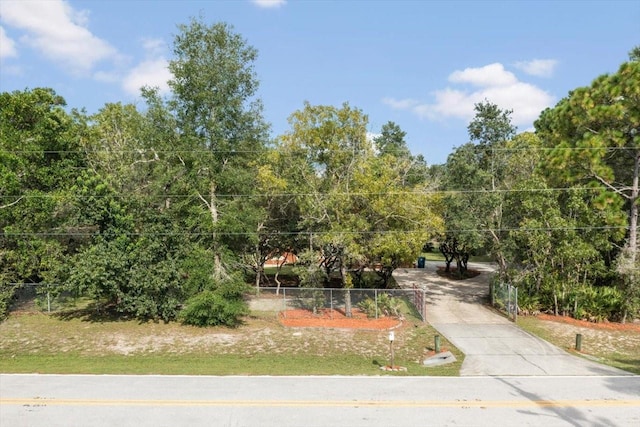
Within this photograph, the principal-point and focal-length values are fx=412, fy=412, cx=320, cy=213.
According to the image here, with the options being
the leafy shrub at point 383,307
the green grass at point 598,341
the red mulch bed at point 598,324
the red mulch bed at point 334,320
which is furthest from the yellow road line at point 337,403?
the leafy shrub at point 383,307

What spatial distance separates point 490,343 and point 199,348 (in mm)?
11100

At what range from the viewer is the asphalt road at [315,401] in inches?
344

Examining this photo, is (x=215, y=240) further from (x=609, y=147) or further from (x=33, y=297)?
(x=609, y=147)

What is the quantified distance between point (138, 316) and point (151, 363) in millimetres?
6095

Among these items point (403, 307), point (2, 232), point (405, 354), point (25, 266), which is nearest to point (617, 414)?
point (405, 354)

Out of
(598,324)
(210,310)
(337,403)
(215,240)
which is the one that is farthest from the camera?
(215,240)

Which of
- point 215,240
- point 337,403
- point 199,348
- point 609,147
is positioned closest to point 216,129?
point 215,240

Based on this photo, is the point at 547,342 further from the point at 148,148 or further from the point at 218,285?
the point at 148,148

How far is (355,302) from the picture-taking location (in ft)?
72.1

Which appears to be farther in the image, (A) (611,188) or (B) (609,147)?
(A) (611,188)

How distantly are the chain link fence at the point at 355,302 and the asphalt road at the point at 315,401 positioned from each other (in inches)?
310

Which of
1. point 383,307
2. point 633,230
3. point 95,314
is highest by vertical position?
point 633,230

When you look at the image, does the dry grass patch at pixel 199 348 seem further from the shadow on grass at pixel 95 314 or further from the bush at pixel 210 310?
the bush at pixel 210 310

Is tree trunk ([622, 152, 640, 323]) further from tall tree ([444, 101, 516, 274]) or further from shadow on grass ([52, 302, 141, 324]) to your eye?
shadow on grass ([52, 302, 141, 324])
